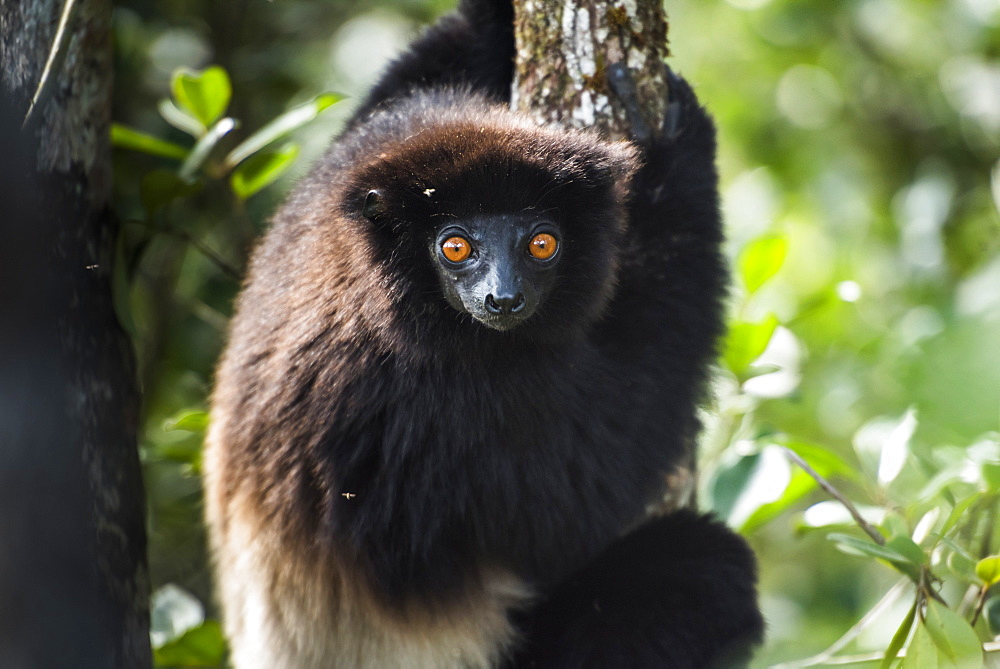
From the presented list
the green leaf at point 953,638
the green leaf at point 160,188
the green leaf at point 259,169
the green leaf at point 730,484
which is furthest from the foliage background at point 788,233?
the green leaf at point 953,638

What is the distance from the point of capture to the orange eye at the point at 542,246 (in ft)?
11.5

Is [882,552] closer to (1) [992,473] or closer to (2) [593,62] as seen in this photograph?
(1) [992,473]

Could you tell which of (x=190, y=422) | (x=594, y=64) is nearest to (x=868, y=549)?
(x=594, y=64)

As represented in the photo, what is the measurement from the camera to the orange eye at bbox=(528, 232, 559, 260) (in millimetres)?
3502

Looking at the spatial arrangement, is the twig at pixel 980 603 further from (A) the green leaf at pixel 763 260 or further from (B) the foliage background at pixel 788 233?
(A) the green leaf at pixel 763 260

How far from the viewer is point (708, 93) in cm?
826

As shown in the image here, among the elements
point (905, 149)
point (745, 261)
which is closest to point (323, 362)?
point (745, 261)

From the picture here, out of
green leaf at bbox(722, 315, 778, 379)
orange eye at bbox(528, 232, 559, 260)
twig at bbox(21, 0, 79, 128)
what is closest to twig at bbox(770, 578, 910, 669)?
green leaf at bbox(722, 315, 778, 379)

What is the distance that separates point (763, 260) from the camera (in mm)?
4660

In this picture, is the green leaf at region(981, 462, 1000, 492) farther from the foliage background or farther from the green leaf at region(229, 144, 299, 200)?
the green leaf at region(229, 144, 299, 200)

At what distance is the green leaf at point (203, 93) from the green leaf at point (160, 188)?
34 cm

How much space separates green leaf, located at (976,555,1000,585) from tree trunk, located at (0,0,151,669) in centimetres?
305

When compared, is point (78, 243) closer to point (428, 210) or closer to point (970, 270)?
point (428, 210)

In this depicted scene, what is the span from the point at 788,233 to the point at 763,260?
2.01 meters
